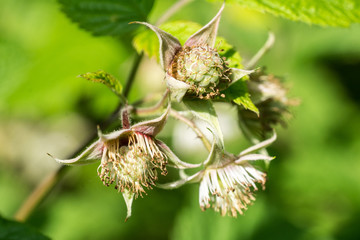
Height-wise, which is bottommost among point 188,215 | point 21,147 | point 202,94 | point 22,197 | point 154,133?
point 21,147

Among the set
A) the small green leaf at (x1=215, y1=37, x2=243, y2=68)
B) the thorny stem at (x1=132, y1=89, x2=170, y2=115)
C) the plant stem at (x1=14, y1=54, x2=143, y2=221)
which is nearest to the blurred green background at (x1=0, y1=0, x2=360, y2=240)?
the plant stem at (x1=14, y1=54, x2=143, y2=221)

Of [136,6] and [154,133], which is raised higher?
[136,6]

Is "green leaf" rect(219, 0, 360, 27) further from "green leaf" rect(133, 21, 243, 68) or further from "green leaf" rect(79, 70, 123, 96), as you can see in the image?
"green leaf" rect(79, 70, 123, 96)

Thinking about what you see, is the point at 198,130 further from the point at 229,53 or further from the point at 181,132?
the point at 181,132

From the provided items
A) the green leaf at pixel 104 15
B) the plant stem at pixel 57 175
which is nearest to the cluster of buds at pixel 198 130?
the plant stem at pixel 57 175

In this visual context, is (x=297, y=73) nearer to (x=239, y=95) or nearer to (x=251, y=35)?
(x=251, y=35)

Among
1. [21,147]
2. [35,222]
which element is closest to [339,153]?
[35,222]

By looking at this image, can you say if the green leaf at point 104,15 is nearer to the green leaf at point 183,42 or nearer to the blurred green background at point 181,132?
the green leaf at point 183,42

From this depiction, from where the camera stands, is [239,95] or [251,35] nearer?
[239,95]
